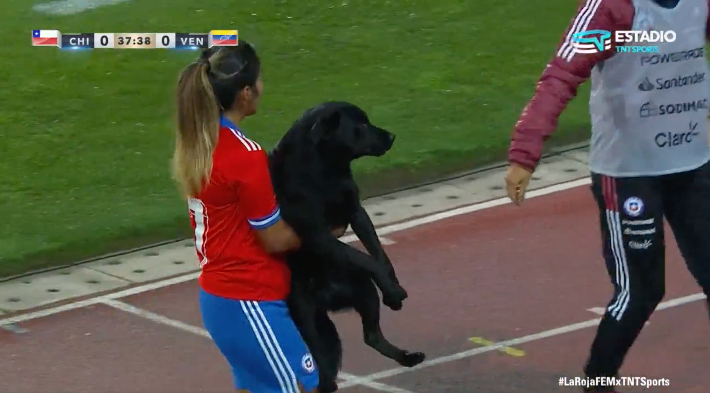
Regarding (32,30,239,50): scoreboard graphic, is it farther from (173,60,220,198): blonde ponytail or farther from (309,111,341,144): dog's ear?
(173,60,220,198): blonde ponytail

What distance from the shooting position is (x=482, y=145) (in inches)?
407

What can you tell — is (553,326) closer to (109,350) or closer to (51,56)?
(109,350)

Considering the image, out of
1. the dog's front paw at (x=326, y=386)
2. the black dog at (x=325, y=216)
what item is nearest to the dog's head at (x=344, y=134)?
the black dog at (x=325, y=216)

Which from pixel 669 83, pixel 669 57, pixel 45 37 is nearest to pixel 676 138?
pixel 669 83

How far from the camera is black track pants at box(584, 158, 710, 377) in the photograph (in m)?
5.33

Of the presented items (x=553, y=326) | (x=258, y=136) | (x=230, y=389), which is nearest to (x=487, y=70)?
(x=258, y=136)

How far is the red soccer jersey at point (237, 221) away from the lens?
4.57 m

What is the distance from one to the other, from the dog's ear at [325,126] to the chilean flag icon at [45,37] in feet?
29.4

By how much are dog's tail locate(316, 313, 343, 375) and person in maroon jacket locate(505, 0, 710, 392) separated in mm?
914

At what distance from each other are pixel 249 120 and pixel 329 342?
5.94 m

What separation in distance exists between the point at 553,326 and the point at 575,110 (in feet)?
14.4

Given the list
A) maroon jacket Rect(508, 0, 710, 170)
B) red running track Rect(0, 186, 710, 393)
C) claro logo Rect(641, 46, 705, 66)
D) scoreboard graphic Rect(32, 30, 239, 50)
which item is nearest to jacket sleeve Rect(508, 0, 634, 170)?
maroon jacket Rect(508, 0, 710, 170)

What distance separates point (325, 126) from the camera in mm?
4957

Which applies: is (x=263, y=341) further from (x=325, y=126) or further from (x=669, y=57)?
(x=669, y=57)
